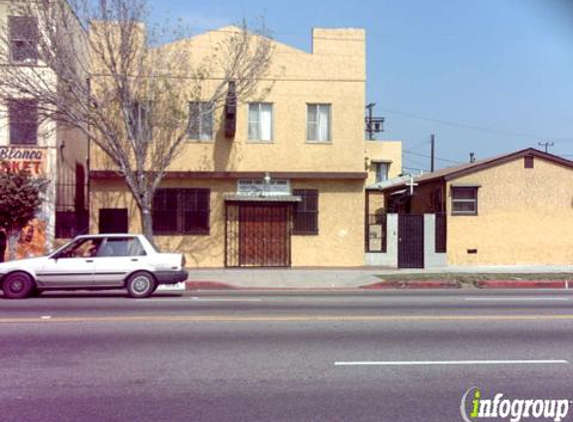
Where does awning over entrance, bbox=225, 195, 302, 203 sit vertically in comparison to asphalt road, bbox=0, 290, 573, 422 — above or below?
above

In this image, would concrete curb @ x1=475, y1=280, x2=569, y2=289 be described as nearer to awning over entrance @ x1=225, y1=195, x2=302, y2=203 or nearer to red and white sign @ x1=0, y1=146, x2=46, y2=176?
awning over entrance @ x1=225, y1=195, x2=302, y2=203

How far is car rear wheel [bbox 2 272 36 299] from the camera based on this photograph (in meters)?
14.2

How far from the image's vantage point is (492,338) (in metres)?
9.17

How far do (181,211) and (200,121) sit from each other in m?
3.25

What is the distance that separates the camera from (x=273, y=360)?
766 cm

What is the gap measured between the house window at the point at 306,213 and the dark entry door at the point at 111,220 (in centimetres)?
613

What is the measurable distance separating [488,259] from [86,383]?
2003 cm

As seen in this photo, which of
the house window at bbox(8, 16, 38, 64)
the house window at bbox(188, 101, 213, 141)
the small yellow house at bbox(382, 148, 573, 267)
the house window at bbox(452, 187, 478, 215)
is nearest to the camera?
the house window at bbox(8, 16, 38, 64)

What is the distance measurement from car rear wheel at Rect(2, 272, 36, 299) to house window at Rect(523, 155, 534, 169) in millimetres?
18186

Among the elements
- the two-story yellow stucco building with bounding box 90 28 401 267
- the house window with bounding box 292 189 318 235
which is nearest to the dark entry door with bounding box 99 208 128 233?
the two-story yellow stucco building with bounding box 90 28 401 267

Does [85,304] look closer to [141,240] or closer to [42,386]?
[141,240]

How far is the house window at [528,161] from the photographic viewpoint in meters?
24.5

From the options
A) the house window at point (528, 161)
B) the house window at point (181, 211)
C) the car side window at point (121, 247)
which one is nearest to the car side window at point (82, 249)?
the car side window at point (121, 247)

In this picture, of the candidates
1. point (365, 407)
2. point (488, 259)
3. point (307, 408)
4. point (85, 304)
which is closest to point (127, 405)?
point (307, 408)
